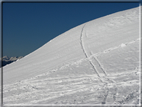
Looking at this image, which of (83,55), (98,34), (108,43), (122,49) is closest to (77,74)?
(83,55)

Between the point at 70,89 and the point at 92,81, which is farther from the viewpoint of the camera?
the point at 92,81

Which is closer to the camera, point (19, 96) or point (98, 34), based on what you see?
point (19, 96)

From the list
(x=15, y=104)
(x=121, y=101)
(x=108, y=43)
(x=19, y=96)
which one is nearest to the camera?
(x=121, y=101)

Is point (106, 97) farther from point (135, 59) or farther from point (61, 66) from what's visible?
point (61, 66)

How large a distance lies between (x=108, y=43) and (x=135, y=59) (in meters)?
3.49

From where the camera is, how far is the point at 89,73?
27.8 ft

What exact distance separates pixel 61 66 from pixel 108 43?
4124 millimetres

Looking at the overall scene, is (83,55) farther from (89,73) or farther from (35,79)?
(35,79)

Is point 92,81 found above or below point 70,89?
above

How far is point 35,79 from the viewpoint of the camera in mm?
8938

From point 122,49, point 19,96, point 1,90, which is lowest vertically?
point 1,90

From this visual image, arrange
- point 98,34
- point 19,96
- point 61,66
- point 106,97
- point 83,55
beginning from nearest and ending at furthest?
point 106,97 < point 19,96 < point 61,66 < point 83,55 < point 98,34

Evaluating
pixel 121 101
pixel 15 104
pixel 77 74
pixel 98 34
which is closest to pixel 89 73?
pixel 77 74

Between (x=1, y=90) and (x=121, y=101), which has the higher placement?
(x=121, y=101)
